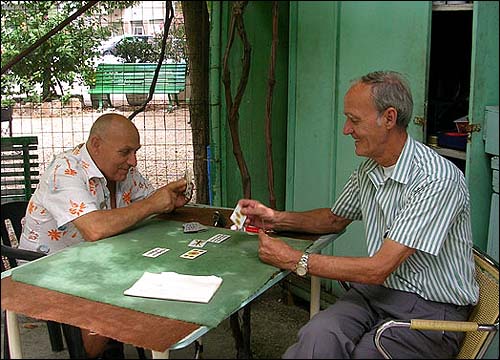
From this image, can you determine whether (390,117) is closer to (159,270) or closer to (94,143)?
(159,270)

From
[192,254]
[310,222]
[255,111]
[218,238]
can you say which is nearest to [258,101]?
[255,111]

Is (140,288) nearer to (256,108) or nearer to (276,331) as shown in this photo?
(276,331)

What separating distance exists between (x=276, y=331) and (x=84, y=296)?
5.29 feet

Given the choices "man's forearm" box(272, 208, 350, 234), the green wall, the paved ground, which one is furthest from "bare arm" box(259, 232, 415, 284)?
the green wall

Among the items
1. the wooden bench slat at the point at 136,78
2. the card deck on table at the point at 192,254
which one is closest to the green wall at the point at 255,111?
the wooden bench slat at the point at 136,78

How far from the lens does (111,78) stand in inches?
171

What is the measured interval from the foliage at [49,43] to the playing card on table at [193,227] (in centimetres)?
190

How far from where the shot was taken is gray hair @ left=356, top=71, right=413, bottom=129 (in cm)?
227

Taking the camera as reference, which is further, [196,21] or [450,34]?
[196,21]

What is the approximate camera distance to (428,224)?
7.14ft

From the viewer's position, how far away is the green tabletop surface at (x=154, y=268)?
1945 millimetres

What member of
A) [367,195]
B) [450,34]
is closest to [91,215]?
[367,195]

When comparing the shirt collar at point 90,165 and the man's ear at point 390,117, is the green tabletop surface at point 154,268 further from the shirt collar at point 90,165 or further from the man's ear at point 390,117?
the man's ear at point 390,117

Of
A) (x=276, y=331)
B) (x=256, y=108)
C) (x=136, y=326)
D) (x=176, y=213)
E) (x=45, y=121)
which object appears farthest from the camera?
(x=45, y=121)
